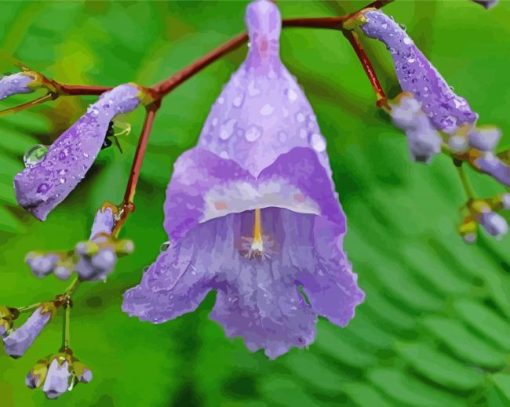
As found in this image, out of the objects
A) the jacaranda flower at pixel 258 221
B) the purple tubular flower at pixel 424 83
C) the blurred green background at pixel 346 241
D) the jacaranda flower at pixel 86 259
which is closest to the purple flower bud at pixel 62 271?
the jacaranda flower at pixel 86 259

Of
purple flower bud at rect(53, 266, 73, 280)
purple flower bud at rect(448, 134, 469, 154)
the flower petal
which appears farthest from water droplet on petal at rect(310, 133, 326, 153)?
purple flower bud at rect(53, 266, 73, 280)

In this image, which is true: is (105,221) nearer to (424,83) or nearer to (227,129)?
(227,129)

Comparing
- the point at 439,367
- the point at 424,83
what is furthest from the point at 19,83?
the point at 439,367

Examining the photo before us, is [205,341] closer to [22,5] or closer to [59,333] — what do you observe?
[59,333]

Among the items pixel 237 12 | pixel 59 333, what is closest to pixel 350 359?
pixel 59 333

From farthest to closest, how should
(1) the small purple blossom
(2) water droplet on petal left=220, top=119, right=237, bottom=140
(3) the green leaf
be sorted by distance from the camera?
(3) the green leaf, (2) water droplet on petal left=220, top=119, right=237, bottom=140, (1) the small purple blossom

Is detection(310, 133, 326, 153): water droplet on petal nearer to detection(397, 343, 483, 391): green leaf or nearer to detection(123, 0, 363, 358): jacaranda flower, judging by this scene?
detection(123, 0, 363, 358): jacaranda flower

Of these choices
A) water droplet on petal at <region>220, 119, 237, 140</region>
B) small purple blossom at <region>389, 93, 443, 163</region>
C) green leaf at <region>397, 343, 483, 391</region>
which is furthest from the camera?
green leaf at <region>397, 343, 483, 391</region>
